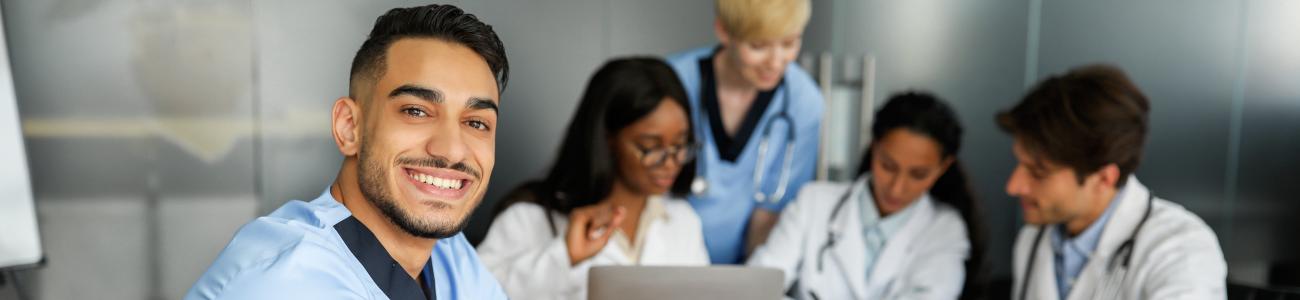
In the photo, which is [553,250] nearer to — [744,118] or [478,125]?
[744,118]

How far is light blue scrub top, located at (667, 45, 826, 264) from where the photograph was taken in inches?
132

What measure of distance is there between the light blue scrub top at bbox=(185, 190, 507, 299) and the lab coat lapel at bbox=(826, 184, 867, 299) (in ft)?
6.26

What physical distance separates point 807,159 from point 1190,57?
146 centimetres

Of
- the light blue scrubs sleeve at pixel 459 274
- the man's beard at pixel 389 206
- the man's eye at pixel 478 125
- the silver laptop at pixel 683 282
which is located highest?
the man's eye at pixel 478 125

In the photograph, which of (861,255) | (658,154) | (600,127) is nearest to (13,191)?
(600,127)

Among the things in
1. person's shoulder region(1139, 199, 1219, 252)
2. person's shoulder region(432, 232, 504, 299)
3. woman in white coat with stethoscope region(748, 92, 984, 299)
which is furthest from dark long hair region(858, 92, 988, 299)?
person's shoulder region(432, 232, 504, 299)

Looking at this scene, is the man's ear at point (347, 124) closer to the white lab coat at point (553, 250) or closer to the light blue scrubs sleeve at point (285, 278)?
the light blue scrubs sleeve at point (285, 278)

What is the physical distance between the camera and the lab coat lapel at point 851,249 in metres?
2.86

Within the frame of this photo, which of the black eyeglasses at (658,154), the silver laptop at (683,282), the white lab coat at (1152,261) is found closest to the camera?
the silver laptop at (683,282)

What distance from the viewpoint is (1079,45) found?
3658 millimetres

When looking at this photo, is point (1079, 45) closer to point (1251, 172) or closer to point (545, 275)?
point (1251, 172)

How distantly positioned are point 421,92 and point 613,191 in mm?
1586

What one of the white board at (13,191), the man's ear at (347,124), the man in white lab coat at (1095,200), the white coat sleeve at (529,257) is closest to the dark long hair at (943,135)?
the man in white lab coat at (1095,200)

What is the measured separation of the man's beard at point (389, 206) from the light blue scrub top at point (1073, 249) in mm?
1904
